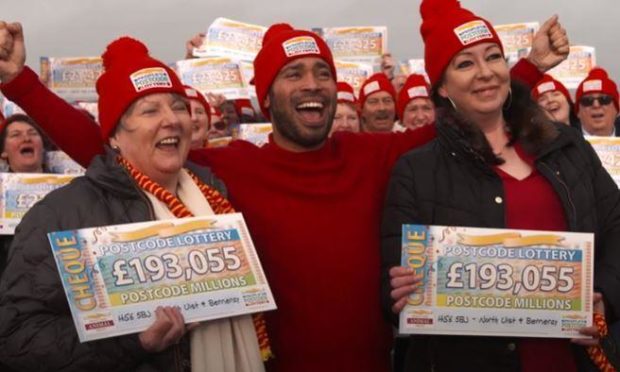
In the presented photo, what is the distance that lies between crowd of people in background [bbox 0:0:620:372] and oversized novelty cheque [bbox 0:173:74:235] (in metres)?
1.83

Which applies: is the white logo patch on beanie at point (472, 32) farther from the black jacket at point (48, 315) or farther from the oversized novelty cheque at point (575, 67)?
the oversized novelty cheque at point (575, 67)

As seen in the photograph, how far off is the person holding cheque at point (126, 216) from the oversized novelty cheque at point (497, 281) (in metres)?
0.73

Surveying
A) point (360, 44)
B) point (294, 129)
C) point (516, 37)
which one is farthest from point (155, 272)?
point (516, 37)

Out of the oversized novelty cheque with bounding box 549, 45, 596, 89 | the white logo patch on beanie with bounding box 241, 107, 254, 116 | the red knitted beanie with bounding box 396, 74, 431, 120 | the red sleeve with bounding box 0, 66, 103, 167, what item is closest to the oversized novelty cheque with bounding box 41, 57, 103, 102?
the white logo patch on beanie with bounding box 241, 107, 254, 116

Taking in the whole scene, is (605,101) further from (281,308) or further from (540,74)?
(281,308)

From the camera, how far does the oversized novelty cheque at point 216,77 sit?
31.1 feet

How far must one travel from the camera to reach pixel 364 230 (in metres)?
3.88

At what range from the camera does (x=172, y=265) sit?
11.0 feet

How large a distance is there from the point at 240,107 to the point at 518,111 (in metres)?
5.77

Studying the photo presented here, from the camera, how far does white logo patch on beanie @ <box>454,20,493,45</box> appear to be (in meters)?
3.95

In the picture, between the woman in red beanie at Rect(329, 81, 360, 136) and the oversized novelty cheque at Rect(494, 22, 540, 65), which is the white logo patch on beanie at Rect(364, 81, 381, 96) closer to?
the woman in red beanie at Rect(329, 81, 360, 136)

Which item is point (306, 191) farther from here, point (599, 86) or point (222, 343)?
point (599, 86)

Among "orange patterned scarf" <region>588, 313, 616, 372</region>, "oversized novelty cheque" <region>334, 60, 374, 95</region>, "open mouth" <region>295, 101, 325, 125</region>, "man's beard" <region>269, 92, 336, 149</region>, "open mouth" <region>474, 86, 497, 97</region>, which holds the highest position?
"open mouth" <region>474, 86, 497, 97</region>

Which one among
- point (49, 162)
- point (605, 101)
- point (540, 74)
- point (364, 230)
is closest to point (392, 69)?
point (605, 101)
